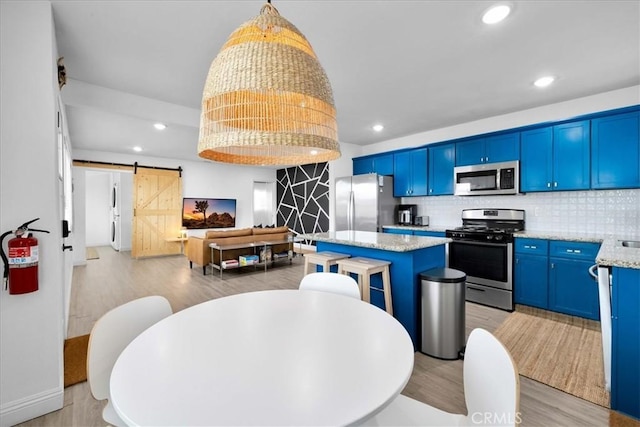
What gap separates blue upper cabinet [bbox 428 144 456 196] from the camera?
4.45 metres

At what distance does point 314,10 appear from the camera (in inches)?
75.7

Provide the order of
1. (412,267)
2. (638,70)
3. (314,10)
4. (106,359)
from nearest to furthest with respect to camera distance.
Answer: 1. (106,359)
2. (314,10)
3. (412,267)
4. (638,70)

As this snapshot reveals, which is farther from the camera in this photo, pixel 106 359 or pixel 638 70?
pixel 638 70

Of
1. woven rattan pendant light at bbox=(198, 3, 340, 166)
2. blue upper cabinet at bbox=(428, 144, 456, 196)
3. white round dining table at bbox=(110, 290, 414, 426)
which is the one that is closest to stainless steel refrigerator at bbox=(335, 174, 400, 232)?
blue upper cabinet at bbox=(428, 144, 456, 196)

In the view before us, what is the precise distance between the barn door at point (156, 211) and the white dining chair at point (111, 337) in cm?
646

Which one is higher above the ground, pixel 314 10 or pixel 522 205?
pixel 314 10

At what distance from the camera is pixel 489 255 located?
11.8 ft

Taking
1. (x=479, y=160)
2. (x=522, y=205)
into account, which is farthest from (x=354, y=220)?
(x=522, y=205)

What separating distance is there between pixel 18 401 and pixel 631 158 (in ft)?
18.0

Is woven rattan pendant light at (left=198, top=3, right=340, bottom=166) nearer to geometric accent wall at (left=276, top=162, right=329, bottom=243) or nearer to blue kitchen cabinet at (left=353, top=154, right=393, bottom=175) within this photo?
blue kitchen cabinet at (left=353, top=154, right=393, bottom=175)

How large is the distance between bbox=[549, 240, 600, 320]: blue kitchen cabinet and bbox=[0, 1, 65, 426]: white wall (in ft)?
14.9

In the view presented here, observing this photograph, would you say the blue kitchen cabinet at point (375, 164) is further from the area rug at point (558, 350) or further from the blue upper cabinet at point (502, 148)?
the area rug at point (558, 350)

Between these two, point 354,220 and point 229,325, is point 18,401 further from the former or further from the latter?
point 354,220

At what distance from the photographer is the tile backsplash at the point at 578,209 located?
3.15 meters
